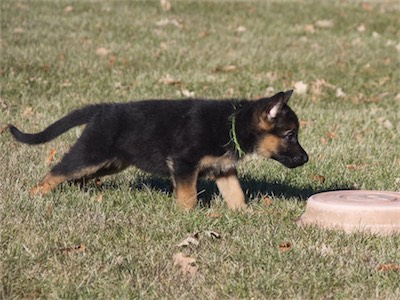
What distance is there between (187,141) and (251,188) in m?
1.28

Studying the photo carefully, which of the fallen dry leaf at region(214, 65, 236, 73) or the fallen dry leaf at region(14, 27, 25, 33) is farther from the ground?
the fallen dry leaf at region(214, 65, 236, 73)

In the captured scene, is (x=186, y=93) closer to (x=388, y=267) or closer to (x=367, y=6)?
(x=388, y=267)

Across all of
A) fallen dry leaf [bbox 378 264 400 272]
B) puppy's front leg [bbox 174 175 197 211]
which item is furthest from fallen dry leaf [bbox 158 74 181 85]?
fallen dry leaf [bbox 378 264 400 272]

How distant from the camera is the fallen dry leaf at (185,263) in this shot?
5.02 m

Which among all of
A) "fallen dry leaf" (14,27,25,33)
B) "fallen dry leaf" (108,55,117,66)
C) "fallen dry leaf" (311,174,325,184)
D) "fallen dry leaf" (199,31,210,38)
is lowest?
"fallen dry leaf" (199,31,210,38)

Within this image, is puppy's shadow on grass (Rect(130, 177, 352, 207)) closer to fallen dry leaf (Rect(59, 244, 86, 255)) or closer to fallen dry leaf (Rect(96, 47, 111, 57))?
fallen dry leaf (Rect(59, 244, 86, 255))

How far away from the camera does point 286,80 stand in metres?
13.2

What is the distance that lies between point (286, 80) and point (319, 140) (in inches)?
154

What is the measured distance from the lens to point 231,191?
6.83 meters

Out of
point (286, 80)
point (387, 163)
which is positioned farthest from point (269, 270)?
point (286, 80)

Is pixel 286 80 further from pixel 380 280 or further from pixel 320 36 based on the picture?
pixel 380 280

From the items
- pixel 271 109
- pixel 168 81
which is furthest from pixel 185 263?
pixel 168 81

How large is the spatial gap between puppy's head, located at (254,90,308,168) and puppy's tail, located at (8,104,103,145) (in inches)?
54.7

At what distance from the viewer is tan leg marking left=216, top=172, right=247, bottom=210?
6742mm
